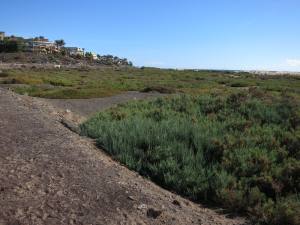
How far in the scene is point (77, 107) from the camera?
24875 millimetres

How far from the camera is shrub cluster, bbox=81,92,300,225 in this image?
8.24 m

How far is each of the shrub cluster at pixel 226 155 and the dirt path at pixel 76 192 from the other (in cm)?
52

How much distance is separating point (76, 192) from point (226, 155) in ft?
13.3

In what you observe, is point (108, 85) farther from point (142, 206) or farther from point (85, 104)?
point (142, 206)

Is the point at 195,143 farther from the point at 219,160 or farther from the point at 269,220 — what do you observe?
the point at 269,220

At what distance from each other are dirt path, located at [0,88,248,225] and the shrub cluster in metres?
0.52

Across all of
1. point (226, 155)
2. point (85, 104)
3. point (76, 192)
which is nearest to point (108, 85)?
point (85, 104)

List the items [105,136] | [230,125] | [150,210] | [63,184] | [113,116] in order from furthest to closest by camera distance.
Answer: [113,116] < [230,125] < [105,136] < [63,184] < [150,210]

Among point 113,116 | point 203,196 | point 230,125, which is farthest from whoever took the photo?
point 113,116

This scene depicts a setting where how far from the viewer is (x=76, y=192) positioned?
24.8 feet

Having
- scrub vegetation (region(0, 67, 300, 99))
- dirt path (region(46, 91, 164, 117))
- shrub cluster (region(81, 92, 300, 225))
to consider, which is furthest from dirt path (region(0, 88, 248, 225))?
scrub vegetation (region(0, 67, 300, 99))

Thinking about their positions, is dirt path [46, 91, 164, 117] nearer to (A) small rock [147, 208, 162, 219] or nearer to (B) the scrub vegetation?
(B) the scrub vegetation

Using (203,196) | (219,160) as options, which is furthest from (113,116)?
(203,196)

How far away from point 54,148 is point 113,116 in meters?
6.89
